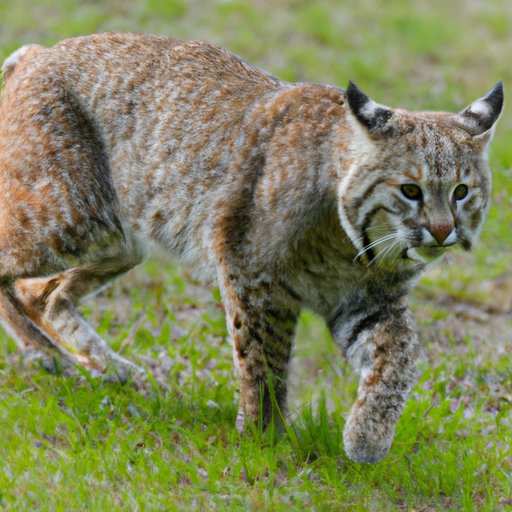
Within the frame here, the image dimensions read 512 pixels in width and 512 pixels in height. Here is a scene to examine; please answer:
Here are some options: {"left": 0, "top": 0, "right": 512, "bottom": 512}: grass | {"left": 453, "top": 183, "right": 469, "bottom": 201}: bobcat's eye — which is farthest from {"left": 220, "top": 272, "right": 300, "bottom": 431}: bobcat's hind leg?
{"left": 453, "top": 183, "right": 469, "bottom": 201}: bobcat's eye

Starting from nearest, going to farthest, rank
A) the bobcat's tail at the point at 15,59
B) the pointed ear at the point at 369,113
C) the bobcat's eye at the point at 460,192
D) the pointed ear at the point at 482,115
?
the bobcat's eye at the point at 460,192, the pointed ear at the point at 369,113, the pointed ear at the point at 482,115, the bobcat's tail at the point at 15,59

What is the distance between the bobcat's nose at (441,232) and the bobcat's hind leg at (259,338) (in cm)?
99

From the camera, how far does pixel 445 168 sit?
473 cm

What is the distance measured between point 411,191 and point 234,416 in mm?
1627

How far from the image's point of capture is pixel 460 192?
4.79 metres

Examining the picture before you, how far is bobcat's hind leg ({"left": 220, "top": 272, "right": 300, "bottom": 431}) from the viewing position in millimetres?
5398

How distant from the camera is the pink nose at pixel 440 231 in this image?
15.3 ft

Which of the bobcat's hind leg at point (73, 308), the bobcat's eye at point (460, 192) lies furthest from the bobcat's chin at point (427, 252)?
the bobcat's hind leg at point (73, 308)

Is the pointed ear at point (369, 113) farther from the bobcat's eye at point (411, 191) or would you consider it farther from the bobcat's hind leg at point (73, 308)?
the bobcat's hind leg at point (73, 308)

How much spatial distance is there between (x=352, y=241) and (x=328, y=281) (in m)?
0.35

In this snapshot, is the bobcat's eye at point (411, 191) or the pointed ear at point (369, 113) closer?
the bobcat's eye at point (411, 191)

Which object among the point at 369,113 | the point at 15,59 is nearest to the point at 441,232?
the point at 369,113

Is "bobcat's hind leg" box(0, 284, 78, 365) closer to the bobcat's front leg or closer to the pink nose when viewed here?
the bobcat's front leg

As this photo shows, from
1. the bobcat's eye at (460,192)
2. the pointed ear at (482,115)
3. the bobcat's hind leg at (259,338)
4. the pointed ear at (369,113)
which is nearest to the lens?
the bobcat's eye at (460,192)
